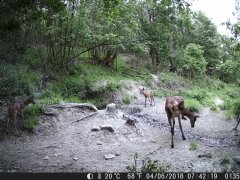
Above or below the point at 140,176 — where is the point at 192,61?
above

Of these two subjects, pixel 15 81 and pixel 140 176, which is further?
pixel 15 81

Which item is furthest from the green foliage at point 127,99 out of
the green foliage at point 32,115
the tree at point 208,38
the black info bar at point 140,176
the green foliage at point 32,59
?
the tree at point 208,38

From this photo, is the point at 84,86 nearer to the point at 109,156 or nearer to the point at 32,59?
the point at 32,59

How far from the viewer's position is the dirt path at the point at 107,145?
939 cm

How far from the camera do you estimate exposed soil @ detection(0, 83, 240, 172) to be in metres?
9.38

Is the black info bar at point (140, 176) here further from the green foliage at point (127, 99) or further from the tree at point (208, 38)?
the tree at point (208, 38)

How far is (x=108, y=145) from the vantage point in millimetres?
11859

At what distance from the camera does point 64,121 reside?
14.4 meters

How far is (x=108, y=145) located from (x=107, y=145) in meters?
0.04

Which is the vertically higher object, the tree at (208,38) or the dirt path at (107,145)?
the tree at (208,38)

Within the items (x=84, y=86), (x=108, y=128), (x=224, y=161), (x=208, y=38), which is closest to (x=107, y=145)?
(x=108, y=128)

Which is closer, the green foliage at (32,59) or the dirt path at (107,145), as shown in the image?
the dirt path at (107,145)

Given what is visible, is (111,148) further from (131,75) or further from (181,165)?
(131,75)

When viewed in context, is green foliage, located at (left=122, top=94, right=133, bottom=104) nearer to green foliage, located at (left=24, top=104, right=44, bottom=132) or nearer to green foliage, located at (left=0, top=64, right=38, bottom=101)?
green foliage, located at (left=0, top=64, right=38, bottom=101)
